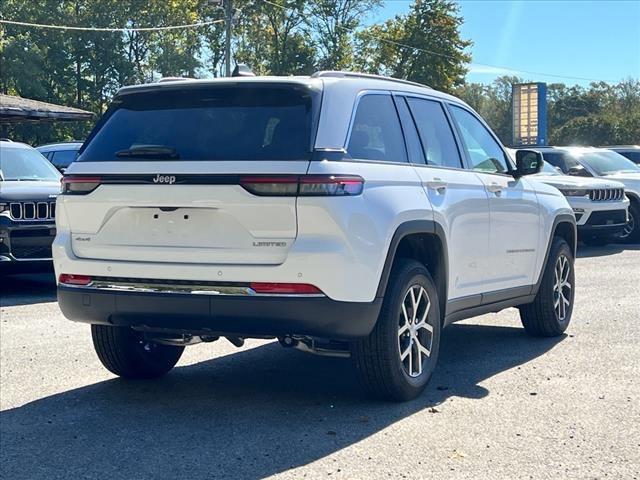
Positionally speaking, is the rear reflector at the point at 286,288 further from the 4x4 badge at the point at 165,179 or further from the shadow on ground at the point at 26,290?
the shadow on ground at the point at 26,290

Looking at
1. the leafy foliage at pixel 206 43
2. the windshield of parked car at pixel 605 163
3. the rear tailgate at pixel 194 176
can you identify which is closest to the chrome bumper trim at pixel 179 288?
the rear tailgate at pixel 194 176

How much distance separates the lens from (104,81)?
2334 inches

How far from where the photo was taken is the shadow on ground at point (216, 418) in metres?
4.56

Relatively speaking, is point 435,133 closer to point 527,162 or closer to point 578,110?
point 527,162

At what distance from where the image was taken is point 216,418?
5.36 m

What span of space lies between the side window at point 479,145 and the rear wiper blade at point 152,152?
2.36m

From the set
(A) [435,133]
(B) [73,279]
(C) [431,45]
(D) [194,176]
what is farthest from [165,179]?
(C) [431,45]

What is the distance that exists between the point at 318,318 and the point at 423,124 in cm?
188

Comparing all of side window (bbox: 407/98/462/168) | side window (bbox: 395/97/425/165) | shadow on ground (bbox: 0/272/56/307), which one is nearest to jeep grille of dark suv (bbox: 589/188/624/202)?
shadow on ground (bbox: 0/272/56/307)

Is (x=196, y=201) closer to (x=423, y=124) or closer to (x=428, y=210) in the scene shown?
(x=428, y=210)

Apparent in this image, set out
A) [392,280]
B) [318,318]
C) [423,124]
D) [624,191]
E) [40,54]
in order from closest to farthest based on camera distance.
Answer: [318,318] < [392,280] < [423,124] < [624,191] < [40,54]

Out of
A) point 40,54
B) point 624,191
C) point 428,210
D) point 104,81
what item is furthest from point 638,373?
point 104,81

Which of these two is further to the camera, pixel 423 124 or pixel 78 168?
pixel 423 124

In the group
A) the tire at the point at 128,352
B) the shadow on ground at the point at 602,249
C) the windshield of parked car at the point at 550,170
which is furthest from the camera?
the windshield of parked car at the point at 550,170
